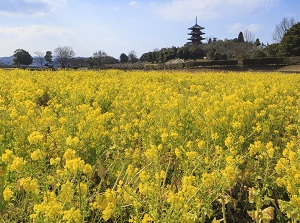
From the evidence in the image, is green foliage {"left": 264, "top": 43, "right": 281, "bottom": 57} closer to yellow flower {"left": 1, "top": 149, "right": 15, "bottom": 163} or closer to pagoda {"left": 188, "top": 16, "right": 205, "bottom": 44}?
pagoda {"left": 188, "top": 16, "right": 205, "bottom": 44}

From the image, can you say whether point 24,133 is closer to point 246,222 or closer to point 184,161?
point 184,161

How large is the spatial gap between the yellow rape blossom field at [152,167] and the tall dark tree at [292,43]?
1520 inches

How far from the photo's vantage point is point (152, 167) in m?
2.54

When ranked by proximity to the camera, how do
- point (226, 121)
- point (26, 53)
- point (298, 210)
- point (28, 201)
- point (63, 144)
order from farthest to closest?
point (26, 53) → point (226, 121) → point (63, 144) → point (28, 201) → point (298, 210)

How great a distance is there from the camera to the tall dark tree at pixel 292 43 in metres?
39.9

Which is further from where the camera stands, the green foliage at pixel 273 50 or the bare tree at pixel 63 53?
the bare tree at pixel 63 53

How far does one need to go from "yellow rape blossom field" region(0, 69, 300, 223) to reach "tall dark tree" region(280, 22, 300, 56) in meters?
38.6

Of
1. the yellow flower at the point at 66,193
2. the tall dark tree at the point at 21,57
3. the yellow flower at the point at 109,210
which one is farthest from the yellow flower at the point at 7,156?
the tall dark tree at the point at 21,57

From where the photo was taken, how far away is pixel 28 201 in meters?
2.35

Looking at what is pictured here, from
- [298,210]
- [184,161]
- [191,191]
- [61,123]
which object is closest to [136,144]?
[61,123]

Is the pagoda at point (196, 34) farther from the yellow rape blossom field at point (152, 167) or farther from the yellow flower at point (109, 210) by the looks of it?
the yellow flower at point (109, 210)

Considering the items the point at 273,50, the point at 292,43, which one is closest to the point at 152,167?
the point at 292,43

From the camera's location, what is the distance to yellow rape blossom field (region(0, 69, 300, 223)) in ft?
6.19

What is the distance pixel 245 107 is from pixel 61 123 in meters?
1.96
